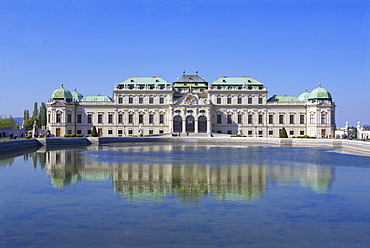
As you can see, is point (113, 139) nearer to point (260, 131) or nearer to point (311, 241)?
point (260, 131)

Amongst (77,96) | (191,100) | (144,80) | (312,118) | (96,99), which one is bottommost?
(312,118)

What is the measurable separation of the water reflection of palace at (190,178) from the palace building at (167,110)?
205 ft

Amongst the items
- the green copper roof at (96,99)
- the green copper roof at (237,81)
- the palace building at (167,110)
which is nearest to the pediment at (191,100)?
the palace building at (167,110)

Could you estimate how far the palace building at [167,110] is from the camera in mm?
94006

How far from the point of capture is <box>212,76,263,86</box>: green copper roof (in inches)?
3760

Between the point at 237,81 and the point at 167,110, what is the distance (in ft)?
62.3

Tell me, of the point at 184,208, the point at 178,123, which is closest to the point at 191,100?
the point at 178,123

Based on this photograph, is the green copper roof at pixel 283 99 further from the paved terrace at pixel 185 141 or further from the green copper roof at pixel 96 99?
the green copper roof at pixel 96 99

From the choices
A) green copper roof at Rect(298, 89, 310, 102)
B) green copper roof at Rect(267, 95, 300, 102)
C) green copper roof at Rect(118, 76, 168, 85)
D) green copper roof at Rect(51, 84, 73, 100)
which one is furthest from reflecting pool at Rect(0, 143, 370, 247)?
green copper roof at Rect(298, 89, 310, 102)

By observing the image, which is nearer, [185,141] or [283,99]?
[185,141]

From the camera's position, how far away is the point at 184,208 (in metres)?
16.6

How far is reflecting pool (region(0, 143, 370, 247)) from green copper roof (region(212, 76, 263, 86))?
68.6 m

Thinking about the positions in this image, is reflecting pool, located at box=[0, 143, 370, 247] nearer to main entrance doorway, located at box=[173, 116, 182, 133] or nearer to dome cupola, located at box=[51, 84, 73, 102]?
main entrance doorway, located at box=[173, 116, 182, 133]

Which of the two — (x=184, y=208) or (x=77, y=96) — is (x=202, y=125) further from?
(x=184, y=208)
